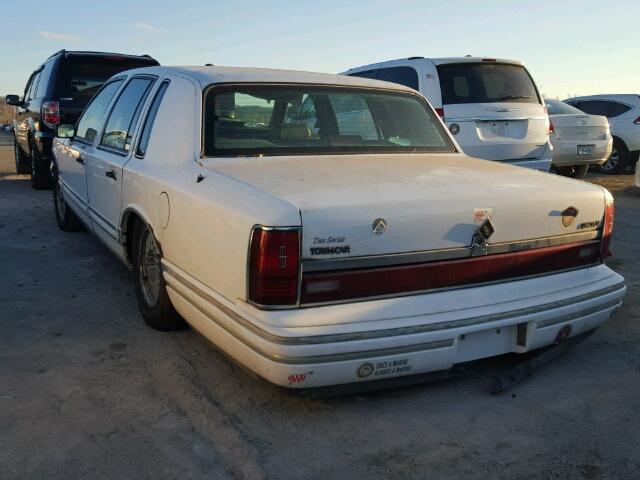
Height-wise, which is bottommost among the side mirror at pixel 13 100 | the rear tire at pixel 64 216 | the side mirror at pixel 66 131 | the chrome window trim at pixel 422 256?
the rear tire at pixel 64 216

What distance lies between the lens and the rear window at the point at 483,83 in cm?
732

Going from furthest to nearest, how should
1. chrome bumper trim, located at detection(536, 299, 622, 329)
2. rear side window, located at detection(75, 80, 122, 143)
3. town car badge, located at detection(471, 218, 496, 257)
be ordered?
rear side window, located at detection(75, 80, 122, 143) → chrome bumper trim, located at detection(536, 299, 622, 329) → town car badge, located at detection(471, 218, 496, 257)

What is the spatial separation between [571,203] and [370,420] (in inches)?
55.0

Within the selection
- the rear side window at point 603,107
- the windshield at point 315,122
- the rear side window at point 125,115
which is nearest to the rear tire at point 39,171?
the rear side window at point 125,115

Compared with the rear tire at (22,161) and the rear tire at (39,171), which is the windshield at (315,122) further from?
the rear tire at (22,161)

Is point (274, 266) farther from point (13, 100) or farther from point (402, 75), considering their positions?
point (13, 100)

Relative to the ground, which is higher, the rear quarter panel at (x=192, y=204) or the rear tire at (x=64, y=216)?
the rear quarter panel at (x=192, y=204)

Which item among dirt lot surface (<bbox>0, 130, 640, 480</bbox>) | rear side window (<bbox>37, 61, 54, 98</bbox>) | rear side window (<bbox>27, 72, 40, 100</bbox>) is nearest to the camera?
dirt lot surface (<bbox>0, 130, 640, 480</bbox>)

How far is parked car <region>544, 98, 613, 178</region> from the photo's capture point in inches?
393

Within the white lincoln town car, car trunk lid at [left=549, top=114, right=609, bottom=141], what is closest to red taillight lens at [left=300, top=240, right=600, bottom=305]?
the white lincoln town car

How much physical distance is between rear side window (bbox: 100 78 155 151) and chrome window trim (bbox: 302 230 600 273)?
2.08 metres

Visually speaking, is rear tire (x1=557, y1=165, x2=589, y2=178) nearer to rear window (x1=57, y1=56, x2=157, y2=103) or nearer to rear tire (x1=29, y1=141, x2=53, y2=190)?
rear window (x1=57, y1=56, x2=157, y2=103)

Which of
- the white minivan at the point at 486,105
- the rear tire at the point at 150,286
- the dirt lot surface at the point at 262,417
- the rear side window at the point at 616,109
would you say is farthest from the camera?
the rear side window at the point at 616,109

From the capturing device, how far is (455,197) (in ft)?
9.35
